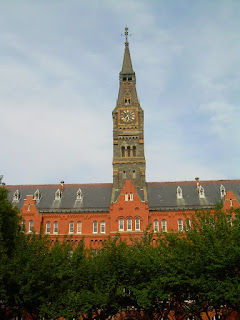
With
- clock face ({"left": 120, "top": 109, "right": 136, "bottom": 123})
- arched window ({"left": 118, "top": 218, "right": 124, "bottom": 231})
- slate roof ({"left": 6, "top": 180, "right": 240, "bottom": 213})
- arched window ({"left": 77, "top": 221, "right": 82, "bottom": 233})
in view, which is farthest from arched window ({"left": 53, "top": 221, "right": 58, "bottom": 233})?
clock face ({"left": 120, "top": 109, "right": 136, "bottom": 123})

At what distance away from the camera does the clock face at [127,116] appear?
67375 mm

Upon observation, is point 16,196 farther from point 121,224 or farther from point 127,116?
point 127,116

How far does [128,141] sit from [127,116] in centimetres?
500

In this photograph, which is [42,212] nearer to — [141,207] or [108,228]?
[108,228]

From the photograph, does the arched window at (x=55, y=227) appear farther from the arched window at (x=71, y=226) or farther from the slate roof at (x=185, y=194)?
the slate roof at (x=185, y=194)

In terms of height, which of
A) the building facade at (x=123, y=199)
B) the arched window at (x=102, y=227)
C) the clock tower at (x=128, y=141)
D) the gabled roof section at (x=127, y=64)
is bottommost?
the arched window at (x=102, y=227)

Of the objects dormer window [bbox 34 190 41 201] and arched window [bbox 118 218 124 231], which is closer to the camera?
arched window [bbox 118 218 124 231]

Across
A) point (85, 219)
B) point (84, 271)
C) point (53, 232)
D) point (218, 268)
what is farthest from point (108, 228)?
point (218, 268)

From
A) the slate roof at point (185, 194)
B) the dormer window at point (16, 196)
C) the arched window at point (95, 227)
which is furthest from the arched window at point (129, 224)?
the dormer window at point (16, 196)

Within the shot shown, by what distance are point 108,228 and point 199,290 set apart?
2742 cm

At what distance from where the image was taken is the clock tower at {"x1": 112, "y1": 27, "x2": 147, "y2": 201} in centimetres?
6381

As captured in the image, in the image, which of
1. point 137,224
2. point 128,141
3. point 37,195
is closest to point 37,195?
point 37,195

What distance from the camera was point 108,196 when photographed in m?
64.7

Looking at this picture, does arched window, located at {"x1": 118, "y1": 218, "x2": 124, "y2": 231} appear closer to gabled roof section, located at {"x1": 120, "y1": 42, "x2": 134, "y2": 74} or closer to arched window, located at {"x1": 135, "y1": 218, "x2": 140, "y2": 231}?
arched window, located at {"x1": 135, "y1": 218, "x2": 140, "y2": 231}
